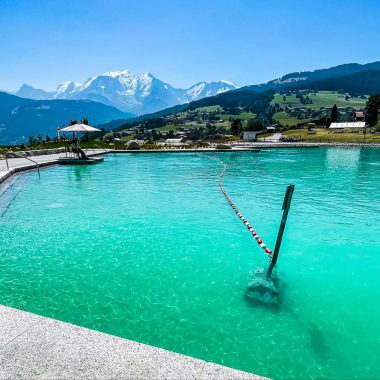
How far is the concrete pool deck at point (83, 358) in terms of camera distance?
14.0 ft

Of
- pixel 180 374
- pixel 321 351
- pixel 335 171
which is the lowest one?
pixel 335 171

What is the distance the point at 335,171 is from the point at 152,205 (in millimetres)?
23013

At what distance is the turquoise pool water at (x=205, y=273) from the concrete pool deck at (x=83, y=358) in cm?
181

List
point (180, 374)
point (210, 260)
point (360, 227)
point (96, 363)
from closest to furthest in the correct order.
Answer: point (180, 374) → point (96, 363) → point (210, 260) → point (360, 227)

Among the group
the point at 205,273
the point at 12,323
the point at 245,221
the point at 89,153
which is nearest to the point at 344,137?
the point at 89,153

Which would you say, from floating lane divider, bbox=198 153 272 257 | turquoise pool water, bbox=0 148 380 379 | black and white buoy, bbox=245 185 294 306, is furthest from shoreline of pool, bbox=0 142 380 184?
black and white buoy, bbox=245 185 294 306

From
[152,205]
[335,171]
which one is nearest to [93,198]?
[152,205]

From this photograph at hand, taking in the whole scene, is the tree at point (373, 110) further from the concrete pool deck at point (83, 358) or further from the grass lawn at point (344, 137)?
the concrete pool deck at point (83, 358)

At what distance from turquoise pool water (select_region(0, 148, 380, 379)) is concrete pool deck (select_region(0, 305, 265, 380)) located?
1808mm

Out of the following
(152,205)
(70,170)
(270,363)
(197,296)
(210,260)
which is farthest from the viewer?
(70,170)

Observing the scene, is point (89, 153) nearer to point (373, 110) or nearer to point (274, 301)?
point (274, 301)

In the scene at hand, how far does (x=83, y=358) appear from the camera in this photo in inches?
181

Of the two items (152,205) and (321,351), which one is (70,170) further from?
(321,351)

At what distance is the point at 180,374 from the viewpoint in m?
4.22
